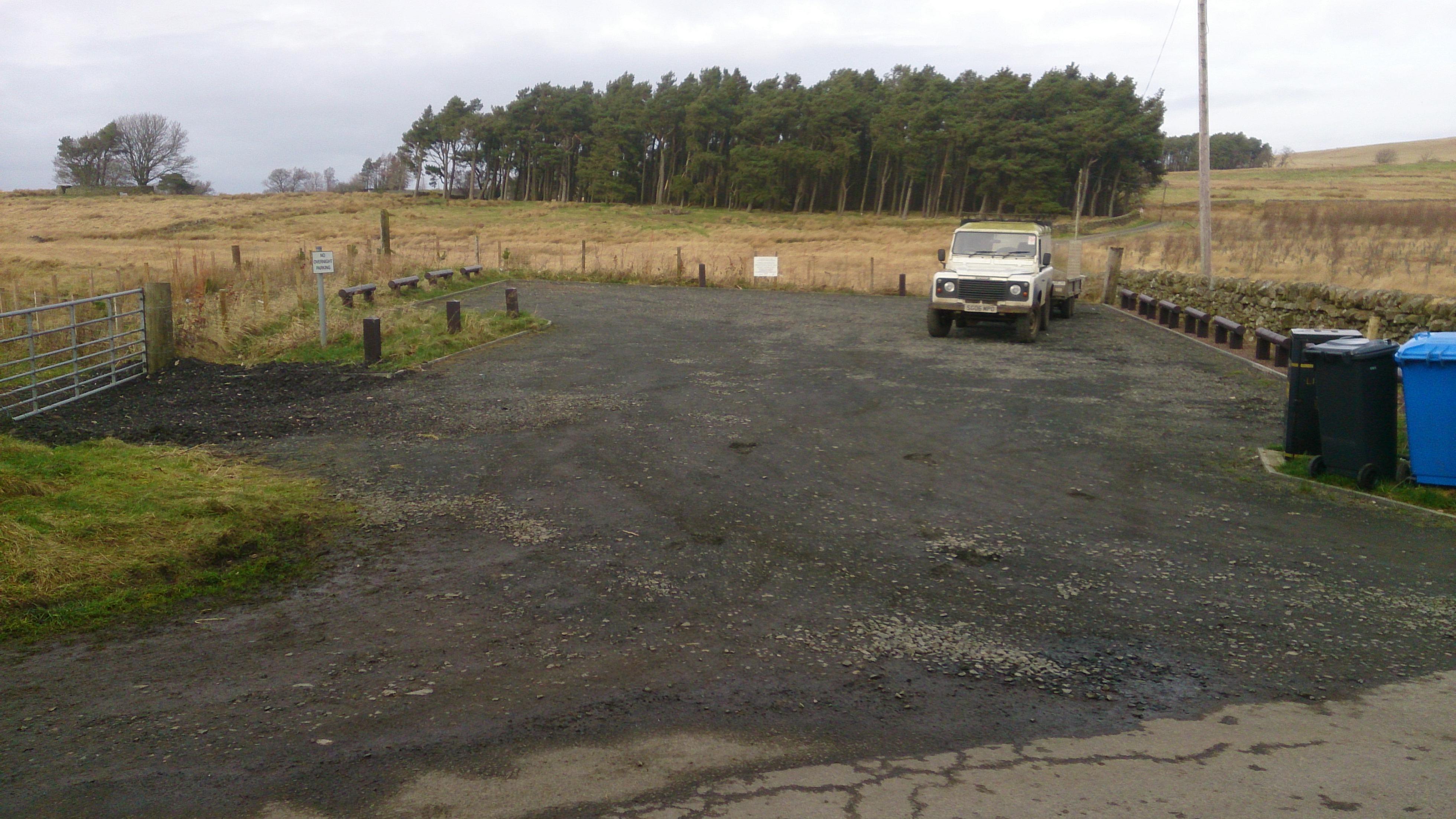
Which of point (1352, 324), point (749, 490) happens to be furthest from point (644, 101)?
point (749, 490)

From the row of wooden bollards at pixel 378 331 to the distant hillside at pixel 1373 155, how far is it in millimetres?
128957

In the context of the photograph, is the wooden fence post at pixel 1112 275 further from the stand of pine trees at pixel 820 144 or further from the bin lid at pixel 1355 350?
the stand of pine trees at pixel 820 144

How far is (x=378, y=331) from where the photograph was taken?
15.0 metres

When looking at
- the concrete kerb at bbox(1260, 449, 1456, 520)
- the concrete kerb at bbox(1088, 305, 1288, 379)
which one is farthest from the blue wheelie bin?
the concrete kerb at bbox(1088, 305, 1288, 379)

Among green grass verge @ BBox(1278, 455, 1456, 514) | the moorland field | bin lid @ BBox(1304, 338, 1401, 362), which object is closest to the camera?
green grass verge @ BBox(1278, 455, 1456, 514)

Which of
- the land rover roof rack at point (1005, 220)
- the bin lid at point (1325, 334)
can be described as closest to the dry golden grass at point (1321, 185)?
the land rover roof rack at point (1005, 220)

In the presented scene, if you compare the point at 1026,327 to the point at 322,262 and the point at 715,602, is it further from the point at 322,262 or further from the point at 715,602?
the point at 715,602

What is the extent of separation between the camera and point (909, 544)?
7.16 m

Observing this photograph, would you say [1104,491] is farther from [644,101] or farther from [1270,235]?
[644,101]

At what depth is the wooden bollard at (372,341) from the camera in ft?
49.1

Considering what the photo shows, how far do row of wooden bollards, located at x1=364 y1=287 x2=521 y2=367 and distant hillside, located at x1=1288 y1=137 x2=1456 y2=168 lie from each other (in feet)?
423

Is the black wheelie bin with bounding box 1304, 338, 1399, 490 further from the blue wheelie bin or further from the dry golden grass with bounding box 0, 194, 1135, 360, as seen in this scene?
the dry golden grass with bounding box 0, 194, 1135, 360

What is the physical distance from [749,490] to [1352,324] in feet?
41.1

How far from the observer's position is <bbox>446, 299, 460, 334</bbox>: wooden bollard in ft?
56.9
